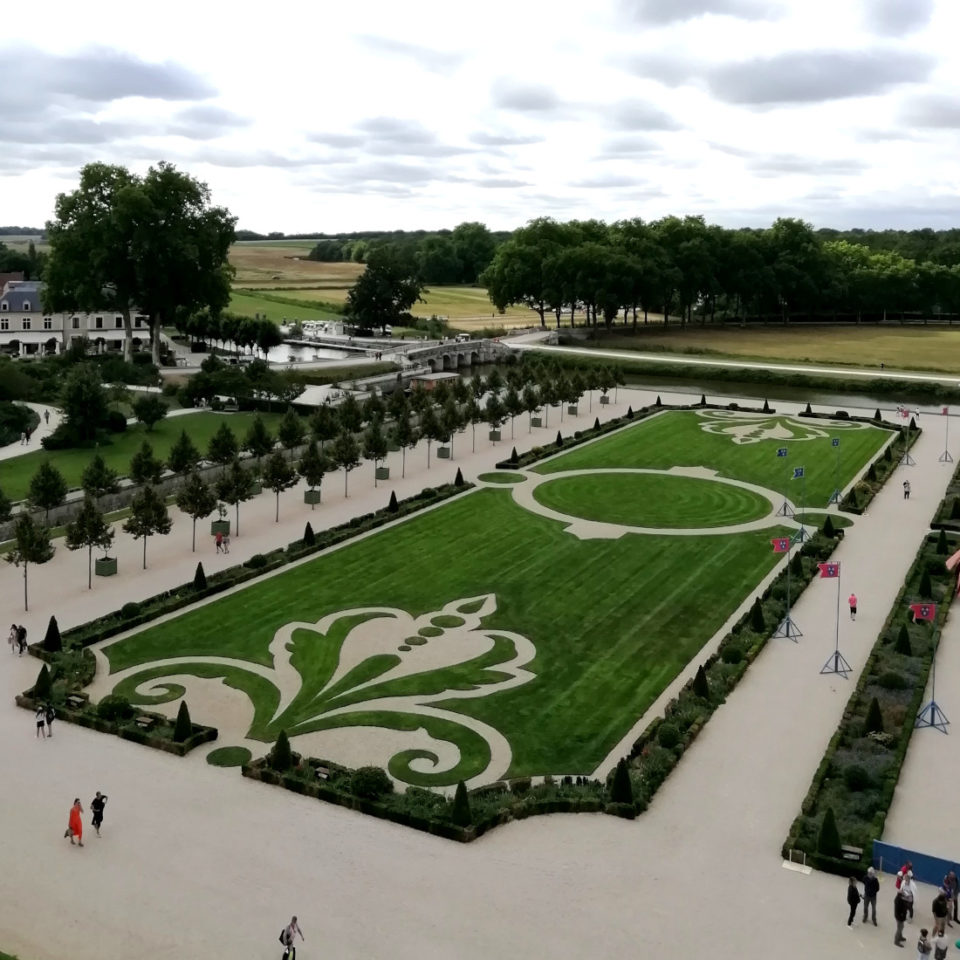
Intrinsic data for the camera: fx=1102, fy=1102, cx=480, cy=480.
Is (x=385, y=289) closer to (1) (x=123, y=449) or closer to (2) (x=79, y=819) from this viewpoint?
(1) (x=123, y=449)

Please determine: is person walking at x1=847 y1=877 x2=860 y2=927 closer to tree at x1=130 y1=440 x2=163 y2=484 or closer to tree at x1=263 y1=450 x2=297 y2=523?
tree at x1=263 y1=450 x2=297 y2=523

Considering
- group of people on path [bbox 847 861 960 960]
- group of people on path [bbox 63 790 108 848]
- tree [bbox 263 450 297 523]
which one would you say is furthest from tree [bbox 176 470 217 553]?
group of people on path [bbox 847 861 960 960]

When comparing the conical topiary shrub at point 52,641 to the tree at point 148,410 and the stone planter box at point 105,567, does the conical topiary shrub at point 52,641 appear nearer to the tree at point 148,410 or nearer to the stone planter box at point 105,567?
the stone planter box at point 105,567

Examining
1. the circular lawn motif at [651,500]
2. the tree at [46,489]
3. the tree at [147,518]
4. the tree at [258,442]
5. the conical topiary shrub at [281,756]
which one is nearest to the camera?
the conical topiary shrub at [281,756]

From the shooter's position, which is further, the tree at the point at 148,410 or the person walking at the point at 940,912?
the tree at the point at 148,410

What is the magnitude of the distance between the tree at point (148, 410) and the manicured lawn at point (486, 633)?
32817 millimetres

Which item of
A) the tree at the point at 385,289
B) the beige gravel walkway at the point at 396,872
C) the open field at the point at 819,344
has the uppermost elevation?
the tree at the point at 385,289

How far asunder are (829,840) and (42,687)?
79.9 ft

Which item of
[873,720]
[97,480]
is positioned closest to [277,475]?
[97,480]

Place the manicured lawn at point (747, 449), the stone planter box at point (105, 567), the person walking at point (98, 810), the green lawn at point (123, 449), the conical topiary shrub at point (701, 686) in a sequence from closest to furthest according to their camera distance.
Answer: the person walking at point (98, 810), the conical topiary shrub at point (701, 686), the stone planter box at point (105, 567), the green lawn at point (123, 449), the manicured lawn at point (747, 449)

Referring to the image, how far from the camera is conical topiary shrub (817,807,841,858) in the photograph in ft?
89.3

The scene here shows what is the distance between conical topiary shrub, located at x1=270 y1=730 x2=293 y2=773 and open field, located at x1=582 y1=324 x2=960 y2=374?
120 m

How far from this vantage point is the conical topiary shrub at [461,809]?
1123 inches

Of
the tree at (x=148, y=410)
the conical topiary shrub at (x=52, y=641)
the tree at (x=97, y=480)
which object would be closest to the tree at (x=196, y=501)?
the tree at (x=97, y=480)
